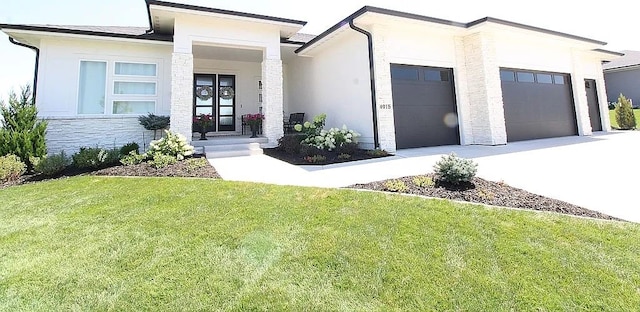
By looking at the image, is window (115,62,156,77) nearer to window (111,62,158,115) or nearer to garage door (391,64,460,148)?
window (111,62,158,115)

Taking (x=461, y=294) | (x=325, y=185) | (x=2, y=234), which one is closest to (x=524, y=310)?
(x=461, y=294)

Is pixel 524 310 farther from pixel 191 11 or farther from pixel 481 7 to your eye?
pixel 481 7

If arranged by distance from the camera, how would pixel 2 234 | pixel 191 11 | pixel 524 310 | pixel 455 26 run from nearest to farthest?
pixel 524 310 < pixel 2 234 < pixel 191 11 < pixel 455 26

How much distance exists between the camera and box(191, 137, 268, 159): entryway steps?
833 cm

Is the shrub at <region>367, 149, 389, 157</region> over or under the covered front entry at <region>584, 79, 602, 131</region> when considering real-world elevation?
under

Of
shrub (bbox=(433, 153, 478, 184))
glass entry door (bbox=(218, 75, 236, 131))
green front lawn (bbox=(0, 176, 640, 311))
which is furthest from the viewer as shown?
glass entry door (bbox=(218, 75, 236, 131))

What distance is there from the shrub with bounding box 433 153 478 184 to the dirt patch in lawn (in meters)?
4.16

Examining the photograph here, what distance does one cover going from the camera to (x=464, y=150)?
861 centimetres

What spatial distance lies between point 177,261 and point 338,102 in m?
8.49

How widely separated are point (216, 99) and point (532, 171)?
1099cm

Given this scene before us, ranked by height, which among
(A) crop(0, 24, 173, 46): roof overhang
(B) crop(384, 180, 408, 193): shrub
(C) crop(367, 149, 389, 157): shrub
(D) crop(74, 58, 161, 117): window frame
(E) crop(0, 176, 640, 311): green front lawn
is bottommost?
(E) crop(0, 176, 640, 311): green front lawn

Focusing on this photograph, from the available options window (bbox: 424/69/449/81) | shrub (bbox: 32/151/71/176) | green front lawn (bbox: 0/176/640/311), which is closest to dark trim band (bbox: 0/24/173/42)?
shrub (bbox: 32/151/71/176)

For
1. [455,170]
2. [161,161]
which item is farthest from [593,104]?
[161,161]

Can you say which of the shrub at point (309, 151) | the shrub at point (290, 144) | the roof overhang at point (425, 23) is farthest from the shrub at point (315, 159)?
the roof overhang at point (425, 23)
